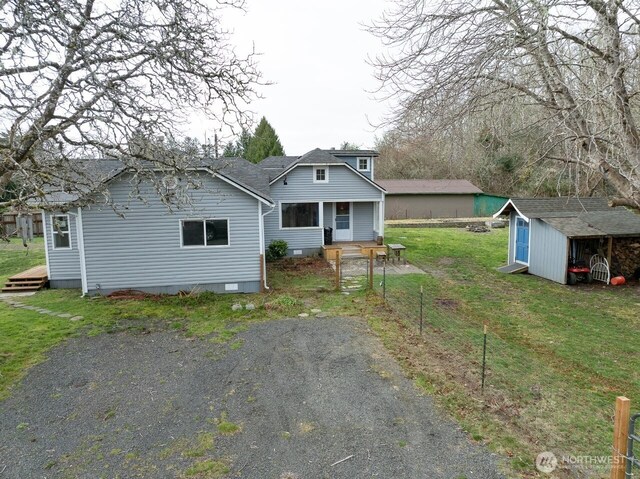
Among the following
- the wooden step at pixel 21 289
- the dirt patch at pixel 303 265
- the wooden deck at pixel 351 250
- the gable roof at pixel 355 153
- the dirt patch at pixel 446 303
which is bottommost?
the dirt patch at pixel 446 303

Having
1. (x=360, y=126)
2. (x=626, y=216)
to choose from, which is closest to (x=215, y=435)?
(x=360, y=126)

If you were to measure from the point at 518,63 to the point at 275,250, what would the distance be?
11.8 m

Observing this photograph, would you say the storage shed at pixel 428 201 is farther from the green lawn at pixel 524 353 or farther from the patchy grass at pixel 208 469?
the patchy grass at pixel 208 469

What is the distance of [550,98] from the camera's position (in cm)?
744

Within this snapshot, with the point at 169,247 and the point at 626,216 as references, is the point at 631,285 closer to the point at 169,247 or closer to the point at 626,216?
the point at 626,216

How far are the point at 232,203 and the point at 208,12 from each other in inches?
198

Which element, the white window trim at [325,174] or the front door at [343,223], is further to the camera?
the front door at [343,223]

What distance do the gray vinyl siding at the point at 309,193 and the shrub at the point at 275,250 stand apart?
0.50 m

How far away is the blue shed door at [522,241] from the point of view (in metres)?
15.0

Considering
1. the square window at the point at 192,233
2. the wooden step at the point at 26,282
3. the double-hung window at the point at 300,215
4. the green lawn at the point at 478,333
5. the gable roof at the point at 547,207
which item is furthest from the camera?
the double-hung window at the point at 300,215

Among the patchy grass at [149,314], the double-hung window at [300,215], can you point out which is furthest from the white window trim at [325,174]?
the patchy grass at [149,314]

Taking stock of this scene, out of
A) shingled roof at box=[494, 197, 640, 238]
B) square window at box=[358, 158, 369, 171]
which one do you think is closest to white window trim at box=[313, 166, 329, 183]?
square window at box=[358, 158, 369, 171]

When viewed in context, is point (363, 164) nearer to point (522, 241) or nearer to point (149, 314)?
point (522, 241)

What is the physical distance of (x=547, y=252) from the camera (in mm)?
13898
